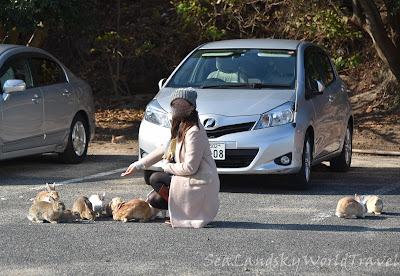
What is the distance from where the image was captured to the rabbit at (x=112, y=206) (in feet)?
23.8

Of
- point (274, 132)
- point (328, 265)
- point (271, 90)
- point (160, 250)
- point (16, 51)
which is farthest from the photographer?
point (16, 51)

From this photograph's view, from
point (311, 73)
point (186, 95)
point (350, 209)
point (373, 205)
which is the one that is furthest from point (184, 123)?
point (311, 73)

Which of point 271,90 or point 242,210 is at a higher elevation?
point 271,90

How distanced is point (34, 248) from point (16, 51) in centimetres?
494

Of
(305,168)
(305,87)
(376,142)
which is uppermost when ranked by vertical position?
(305,87)

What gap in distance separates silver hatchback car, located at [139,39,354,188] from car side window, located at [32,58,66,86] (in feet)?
6.32

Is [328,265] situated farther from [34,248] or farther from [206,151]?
[34,248]

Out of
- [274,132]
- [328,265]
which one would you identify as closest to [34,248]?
[328,265]

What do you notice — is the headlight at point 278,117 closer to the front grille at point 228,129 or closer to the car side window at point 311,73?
the front grille at point 228,129

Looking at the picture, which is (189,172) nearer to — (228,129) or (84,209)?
(84,209)

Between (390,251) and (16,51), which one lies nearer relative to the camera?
(390,251)

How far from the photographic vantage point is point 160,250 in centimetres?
604

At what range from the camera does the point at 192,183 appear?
6816mm

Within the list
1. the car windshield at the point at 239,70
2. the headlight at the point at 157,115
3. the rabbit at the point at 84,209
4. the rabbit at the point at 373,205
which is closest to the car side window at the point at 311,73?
the car windshield at the point at 239,70
